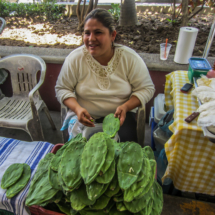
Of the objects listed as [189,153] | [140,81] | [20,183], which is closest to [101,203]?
[20,183]

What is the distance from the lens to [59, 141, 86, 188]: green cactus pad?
71 cm

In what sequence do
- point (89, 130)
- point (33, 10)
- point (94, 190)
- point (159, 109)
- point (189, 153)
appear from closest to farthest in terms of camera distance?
point (94, 190), point (189, 153), point (89, 130), point (159, 109), point (33, 10)

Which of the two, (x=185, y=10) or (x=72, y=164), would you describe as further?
(x=185, y=10)

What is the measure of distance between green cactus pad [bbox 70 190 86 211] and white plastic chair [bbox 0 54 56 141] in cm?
125

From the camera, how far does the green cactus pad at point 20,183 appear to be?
3.06 feet

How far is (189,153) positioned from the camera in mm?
1127

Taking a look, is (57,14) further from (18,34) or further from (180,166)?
(180,166)

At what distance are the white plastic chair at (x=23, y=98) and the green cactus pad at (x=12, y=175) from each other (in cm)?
77

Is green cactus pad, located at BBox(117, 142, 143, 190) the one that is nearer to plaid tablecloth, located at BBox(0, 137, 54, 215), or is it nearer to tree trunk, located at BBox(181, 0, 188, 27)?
plaid tablecloth, located at BBox(0, 137, 54, 215)

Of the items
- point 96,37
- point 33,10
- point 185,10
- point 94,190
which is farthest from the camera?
point 33,10

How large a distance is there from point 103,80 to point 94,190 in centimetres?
105

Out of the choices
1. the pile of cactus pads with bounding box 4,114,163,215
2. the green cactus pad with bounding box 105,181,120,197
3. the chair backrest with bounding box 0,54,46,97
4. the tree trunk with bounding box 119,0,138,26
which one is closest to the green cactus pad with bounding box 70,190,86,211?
the pile of cactus pads with bounding box 4,114,163,215

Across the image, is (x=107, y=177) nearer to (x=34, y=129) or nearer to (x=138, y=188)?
(x=138, y=188)

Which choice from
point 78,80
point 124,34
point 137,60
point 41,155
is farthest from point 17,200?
point 124,34
